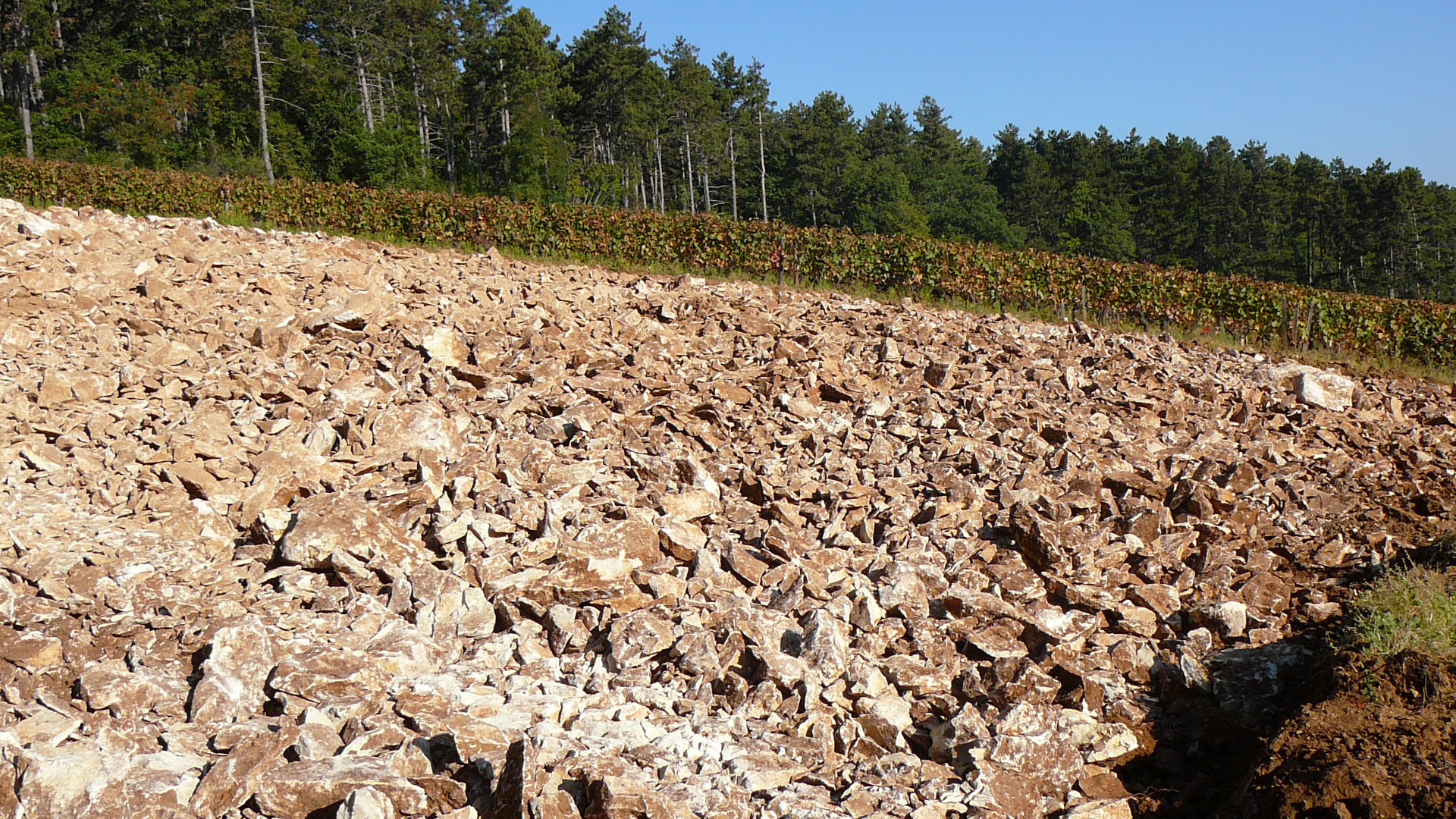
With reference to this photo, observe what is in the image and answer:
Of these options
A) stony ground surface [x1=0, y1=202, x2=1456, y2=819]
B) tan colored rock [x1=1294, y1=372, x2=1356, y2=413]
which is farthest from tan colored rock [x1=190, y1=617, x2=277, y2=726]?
tan colored rock [x1=1294, y1=372, x2=1356, y2=413]

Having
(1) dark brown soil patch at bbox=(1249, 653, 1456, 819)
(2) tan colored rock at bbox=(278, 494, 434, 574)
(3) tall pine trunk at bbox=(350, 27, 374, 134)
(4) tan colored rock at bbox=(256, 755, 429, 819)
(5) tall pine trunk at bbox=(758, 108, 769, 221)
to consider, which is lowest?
(1) dark brown soil patch at bbox=(1249, 653, 1456, 819)

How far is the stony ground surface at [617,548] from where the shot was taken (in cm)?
310

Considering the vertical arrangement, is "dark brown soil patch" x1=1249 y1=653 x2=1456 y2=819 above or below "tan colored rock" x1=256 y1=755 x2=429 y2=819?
below

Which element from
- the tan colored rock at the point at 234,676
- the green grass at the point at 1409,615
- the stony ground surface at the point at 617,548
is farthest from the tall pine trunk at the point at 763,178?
the tan colored rock at the point at 234,676

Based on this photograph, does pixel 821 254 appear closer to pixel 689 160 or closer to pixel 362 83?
pixel 362 83

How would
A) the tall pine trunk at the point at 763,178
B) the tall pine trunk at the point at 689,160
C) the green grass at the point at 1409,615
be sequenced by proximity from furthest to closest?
the tall pine trunk at the point at 763,178 → the tall pine trunk at the point at 689,160 → the green grass at the point at 1409,615

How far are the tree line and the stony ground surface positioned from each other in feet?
73.1

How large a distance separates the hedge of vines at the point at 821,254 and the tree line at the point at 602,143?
1342cm

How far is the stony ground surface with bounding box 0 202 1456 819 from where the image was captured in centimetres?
310

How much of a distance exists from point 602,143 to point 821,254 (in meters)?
39.2

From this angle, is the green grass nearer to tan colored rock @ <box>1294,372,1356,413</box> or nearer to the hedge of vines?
tan colored rock @ <box>1294,372,1356,413</box>

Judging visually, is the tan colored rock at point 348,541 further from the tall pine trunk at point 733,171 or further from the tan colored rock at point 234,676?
the tall pine trunk at point 733,171

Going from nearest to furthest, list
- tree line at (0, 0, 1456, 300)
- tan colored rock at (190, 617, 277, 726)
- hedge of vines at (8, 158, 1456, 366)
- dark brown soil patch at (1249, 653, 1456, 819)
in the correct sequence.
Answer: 1. dark brown soil patch at (1249, 653, 1456, 819)
2. tan colored rock at (190, 617, 277, 726)
3. hedge of vines at (8, 158, 1456, 366)
4. tree line at (0, 0, 1456, 300)

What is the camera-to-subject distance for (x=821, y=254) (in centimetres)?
1177
